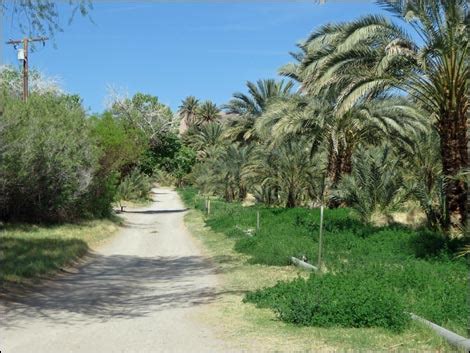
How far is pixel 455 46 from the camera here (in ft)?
47.4

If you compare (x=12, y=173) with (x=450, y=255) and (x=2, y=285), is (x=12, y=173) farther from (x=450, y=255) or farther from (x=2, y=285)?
(x=450, y=255)

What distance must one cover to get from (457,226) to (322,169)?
15.1 metres

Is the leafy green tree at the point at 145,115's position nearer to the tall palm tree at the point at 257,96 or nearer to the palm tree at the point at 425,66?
the tall palm tree at the point at 257,96

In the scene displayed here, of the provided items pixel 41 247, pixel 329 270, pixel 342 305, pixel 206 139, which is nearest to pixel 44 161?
pixel 41 247

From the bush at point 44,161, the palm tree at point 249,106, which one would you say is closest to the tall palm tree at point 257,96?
the palm tree at point 249,106

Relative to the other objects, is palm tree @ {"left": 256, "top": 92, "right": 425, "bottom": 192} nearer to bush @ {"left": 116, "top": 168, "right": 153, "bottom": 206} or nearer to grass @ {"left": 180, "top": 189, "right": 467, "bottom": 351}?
grass @ {"left": 180, "top": 189, "right": 467, "bottom": 351}

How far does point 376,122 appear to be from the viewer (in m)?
23.4

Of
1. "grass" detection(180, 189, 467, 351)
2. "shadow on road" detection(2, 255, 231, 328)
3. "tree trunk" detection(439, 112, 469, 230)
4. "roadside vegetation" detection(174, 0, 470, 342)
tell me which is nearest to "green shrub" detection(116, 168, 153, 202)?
"roadside vegetation" detection(174, 0, 470, 342)

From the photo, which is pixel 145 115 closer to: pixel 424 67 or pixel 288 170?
pixel 288 170

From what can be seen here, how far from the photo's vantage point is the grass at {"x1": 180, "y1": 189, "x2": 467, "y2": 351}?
7.09m

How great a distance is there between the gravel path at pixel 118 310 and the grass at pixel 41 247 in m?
0.61

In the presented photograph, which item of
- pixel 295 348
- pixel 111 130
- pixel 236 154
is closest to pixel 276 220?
pixel 111 130

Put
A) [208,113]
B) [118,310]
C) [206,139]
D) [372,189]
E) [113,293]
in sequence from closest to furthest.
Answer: [118,310]
[113,293]
[372,189]
[206,139]
[208,113]

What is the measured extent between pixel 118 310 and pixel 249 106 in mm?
37079
